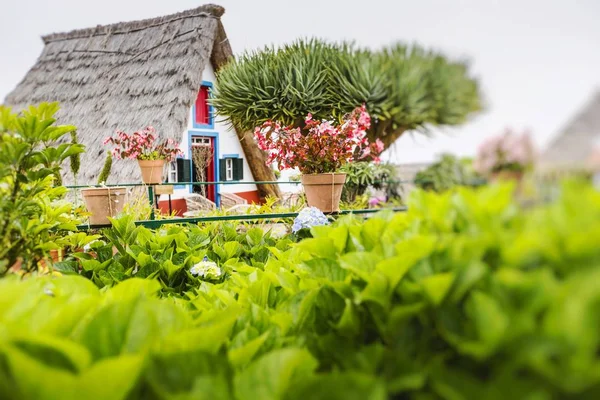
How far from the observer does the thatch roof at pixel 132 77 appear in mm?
6027

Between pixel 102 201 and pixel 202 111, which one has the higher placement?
pixel 202 111

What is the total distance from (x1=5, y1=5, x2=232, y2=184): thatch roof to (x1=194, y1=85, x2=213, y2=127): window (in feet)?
0.90

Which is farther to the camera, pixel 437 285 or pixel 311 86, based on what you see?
pixel 311 86

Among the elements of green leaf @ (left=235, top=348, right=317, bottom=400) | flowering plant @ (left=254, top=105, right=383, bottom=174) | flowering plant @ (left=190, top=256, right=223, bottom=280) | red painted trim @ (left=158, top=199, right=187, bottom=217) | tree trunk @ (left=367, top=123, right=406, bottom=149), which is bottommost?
red painted trim @ (left=158, top=199, right=187, bottom=217)

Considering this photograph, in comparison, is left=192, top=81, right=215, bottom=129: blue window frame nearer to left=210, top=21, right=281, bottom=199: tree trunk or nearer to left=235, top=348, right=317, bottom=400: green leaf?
left=210, top=21, right=281, bottom=199: tree trunk

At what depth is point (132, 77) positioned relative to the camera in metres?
6.60

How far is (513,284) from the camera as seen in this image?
1.24 feet

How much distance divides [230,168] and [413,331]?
6.17 metres

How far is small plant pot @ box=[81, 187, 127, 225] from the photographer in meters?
2.40

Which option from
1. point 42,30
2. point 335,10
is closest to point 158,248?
point 335,10

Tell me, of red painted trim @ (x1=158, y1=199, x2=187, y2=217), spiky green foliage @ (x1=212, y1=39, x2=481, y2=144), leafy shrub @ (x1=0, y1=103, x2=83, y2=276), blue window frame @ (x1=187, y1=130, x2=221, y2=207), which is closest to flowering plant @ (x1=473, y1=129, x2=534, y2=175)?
leafy shrub @ (x1=0, y1=103, x2=83, y2=276)

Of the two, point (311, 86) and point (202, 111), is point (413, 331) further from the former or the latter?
point (202, 111)

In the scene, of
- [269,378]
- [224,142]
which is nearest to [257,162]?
[224,142]

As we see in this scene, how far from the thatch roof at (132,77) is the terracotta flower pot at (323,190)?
342cm
